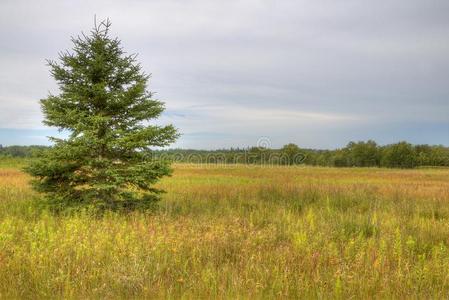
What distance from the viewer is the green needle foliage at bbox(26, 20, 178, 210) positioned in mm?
9375

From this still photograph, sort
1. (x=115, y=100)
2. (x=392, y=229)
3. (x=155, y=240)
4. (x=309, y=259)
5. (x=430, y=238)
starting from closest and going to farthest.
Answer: (x=309, y=259)
(x=155, y=240)
(x=430, y=238)
(x=392, y=229)
(x=115, y=100)

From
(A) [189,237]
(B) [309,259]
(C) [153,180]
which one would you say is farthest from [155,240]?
(C) [153,180]

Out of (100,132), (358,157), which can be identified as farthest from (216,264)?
(358,157)

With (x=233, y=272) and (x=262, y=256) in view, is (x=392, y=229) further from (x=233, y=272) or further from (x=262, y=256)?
(x=233, y=272)

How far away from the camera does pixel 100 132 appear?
9727 mm

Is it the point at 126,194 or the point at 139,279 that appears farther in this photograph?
the point at 126,194

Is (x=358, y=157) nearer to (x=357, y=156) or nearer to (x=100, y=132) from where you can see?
(x=357, y=156)

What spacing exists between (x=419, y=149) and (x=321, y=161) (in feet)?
80.1

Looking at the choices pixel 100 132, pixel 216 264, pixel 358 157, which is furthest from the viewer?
pixel 358 157

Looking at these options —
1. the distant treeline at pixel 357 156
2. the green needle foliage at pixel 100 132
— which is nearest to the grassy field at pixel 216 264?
the green needle foliage at pixel 100 132

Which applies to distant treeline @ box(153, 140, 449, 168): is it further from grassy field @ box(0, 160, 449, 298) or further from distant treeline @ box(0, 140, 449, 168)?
grassy field @ box(0, 160, 449, 298)

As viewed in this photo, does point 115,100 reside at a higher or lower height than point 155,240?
higher

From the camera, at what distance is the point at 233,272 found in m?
5.11

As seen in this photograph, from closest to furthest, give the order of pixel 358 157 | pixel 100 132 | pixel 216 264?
pixel 216 264
pixel 100 132
pixel 358 157
